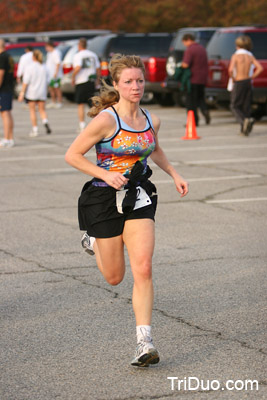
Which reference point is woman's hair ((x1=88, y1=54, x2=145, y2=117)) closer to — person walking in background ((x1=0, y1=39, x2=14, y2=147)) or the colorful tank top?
the colorful tank top

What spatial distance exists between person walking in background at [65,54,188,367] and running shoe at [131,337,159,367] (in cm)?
9

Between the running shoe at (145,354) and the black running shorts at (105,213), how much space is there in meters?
0.68

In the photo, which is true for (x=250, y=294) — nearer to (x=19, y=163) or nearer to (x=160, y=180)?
(x=160, y=180)

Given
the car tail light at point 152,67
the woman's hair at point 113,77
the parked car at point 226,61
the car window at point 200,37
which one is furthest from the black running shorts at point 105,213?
the car tail light at point 152,67

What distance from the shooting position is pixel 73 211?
10000 millimetres

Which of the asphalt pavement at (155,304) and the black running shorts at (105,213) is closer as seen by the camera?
the asphalt pavement at (155,304)

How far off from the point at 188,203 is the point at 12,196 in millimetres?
2350

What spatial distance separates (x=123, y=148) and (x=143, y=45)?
2318 centimetres

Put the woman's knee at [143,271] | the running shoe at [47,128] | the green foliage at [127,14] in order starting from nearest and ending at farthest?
the woman's knee at [143,271] → the running shoe at [47,128] → the green foliage at [127,14]

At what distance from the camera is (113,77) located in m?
5.21

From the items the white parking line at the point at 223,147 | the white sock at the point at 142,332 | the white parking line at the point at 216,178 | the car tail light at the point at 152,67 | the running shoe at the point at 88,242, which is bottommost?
the white parking line at the point at 223,147

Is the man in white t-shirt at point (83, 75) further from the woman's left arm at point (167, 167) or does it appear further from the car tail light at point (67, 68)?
the woman's left arm at point (167, 167)

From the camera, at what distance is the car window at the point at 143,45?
2772cm

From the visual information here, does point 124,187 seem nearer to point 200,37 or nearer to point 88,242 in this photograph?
point 88,242
